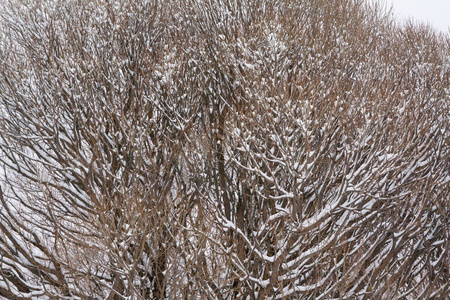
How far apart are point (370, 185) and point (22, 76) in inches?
317

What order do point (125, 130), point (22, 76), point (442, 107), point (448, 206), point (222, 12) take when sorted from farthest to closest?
point (222, 12), point (22, 76), point (442, 107), point (125, 130), point (448, 206)

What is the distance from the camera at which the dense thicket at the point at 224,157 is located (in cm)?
620

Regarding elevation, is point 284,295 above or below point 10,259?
below

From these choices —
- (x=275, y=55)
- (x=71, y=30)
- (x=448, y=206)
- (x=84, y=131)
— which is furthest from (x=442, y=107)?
(x=71, y=30)

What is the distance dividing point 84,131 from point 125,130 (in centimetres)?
108

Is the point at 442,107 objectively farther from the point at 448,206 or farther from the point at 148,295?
the point at 148,295

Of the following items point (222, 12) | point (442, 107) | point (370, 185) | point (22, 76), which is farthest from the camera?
point (222, 12)

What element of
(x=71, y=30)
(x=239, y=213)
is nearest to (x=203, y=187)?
(x=239, y=213)

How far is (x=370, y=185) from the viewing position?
6.97 metres

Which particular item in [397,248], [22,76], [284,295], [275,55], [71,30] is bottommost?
[284,295]

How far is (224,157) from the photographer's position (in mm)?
8297

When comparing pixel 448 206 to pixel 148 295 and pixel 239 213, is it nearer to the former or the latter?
pixel 239 213

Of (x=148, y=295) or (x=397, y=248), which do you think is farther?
(x=397, y=248)

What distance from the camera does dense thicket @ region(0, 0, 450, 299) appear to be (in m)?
6.20
